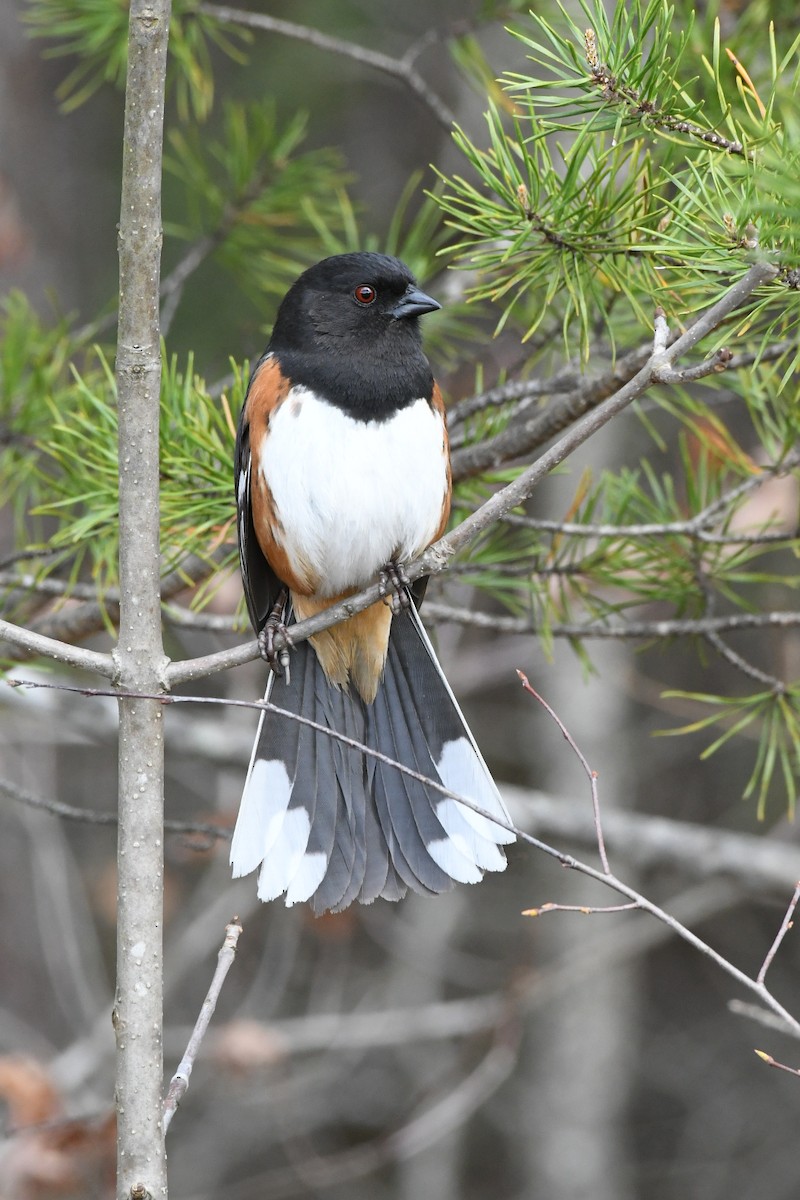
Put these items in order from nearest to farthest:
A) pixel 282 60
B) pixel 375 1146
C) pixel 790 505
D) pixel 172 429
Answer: pixel 172 429
pixel 790 505
pixel 375 1146
pixel 282 60

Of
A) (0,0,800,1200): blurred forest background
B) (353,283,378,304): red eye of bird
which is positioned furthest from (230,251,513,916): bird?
(0,0,800,1200): blurred forest background

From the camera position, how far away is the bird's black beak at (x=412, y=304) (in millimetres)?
2054

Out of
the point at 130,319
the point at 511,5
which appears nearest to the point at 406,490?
the point at 130,319

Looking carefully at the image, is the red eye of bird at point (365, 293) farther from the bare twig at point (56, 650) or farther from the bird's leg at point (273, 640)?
the bare twig at point (56, 650)

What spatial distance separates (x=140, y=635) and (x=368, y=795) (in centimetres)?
69

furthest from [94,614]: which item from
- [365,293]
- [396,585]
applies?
[365,293]

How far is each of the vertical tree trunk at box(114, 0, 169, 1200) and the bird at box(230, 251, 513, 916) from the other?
41 cm

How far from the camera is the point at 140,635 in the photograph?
A: 1350 millimetres

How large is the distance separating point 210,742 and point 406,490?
129cm

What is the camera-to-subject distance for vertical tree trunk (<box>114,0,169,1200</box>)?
1.21 m

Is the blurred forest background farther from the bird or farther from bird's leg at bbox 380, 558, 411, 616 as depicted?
bird's leg at bbox 380, 558, 411, 616

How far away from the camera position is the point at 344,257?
2.10m

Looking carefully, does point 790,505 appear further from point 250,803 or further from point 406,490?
point 250,803

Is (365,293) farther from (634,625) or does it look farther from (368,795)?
(368,795)
